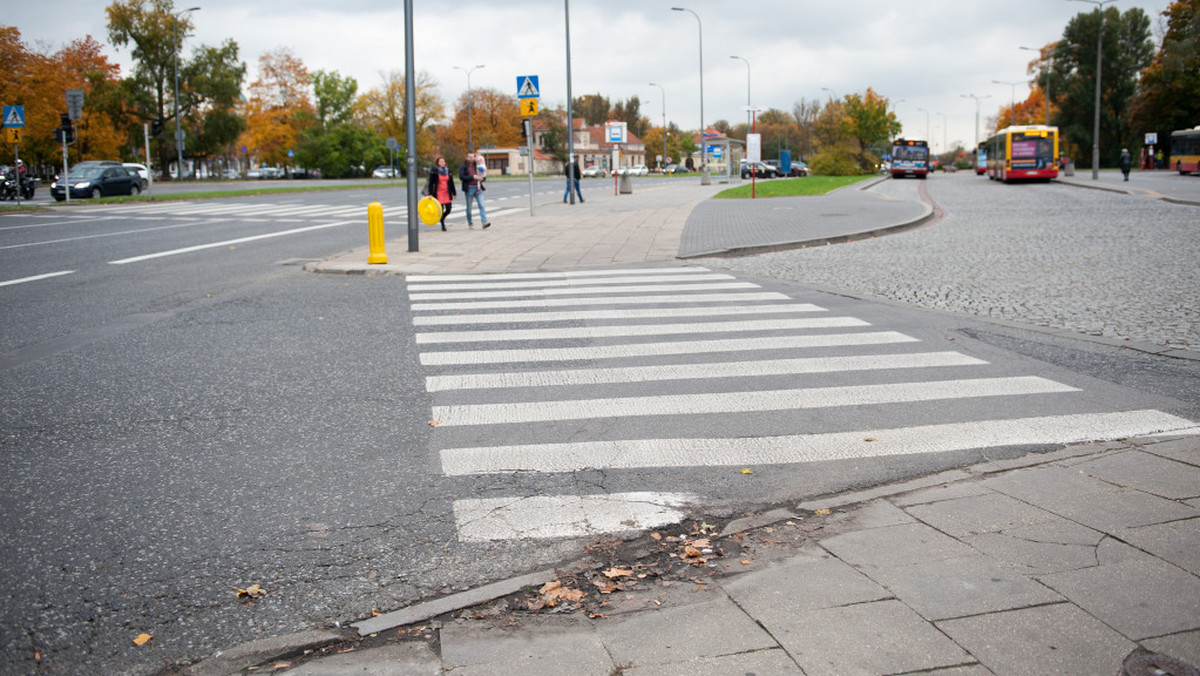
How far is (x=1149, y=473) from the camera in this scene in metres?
4.66

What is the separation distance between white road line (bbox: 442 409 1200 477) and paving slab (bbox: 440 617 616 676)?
5.57ft

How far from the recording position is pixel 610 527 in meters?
4.23

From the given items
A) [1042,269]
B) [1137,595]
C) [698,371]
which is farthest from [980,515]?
[1042,269]

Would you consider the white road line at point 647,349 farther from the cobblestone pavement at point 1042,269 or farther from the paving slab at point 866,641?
Result: the paving slab at point 866,641

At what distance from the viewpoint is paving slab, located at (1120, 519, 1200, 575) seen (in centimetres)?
360

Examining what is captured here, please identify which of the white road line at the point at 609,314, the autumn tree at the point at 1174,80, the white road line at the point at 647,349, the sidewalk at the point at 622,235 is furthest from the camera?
the autumn tree at the point at 1174,80

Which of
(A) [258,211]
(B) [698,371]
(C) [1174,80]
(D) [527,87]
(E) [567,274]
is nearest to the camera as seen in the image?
(B) [698,371]

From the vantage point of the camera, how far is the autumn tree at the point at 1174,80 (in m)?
69.2

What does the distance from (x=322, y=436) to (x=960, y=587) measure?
12.5ft

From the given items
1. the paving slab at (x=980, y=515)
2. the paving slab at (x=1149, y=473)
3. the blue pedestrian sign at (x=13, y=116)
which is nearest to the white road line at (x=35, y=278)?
the paving slab at (x=980, y=515)

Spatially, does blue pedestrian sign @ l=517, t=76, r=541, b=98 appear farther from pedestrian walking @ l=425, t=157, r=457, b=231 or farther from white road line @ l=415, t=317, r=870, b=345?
white road line @ l=415, t=317, r=870, b=345

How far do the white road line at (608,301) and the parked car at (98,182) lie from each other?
110 feet

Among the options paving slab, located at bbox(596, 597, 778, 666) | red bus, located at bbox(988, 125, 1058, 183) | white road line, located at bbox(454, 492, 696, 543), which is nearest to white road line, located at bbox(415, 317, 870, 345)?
white road line, located at bbox(454, 492, 696, 543)

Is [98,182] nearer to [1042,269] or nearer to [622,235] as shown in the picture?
[622,235]
